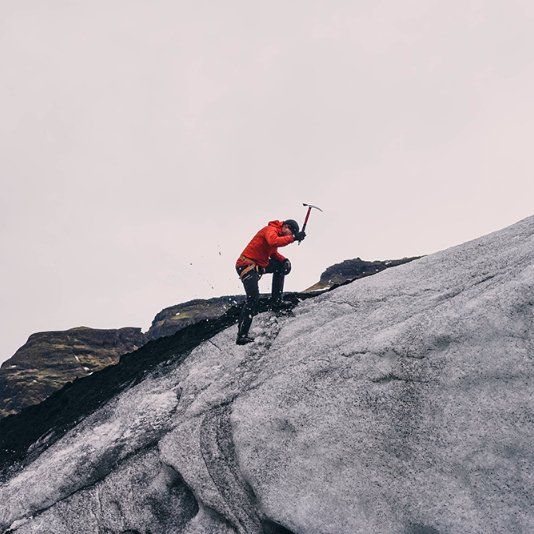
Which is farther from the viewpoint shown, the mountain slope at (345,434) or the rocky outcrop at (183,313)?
the rocky outcrop at (183,313)

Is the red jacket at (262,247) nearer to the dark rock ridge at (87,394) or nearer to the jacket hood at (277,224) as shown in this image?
the jacket hood at (277,224)

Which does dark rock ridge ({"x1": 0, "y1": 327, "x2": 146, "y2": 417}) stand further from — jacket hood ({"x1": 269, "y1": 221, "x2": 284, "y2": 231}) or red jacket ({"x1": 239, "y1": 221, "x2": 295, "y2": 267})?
jacket hood ({"x1": 269, "y1": 221, "x2": 284, "y2": 231})

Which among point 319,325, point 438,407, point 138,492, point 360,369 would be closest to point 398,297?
point 319,325

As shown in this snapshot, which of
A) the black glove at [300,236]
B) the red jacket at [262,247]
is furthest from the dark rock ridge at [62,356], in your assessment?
the black glove at [300,236]

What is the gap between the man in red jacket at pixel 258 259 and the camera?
49.3ft

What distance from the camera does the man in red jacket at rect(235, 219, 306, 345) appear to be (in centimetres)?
1503

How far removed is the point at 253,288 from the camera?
15.5 metres

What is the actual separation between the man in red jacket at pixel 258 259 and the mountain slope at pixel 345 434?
1.20 m

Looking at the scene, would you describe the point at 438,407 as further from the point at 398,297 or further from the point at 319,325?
the point at 319,325

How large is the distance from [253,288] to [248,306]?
1.89 feet

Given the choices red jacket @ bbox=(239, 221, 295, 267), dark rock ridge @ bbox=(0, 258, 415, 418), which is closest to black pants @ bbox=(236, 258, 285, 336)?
red jacket @ bbox=(239, 221, 295, 267)

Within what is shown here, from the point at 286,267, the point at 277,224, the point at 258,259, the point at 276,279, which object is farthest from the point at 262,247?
the point at 276,279

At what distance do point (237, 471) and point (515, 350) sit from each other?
6110mm

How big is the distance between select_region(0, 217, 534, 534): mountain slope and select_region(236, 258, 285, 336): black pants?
1.06 metres
